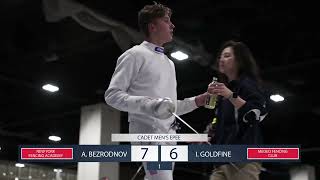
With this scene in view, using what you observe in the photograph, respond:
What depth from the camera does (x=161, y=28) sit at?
233 centimetres

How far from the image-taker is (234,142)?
2.22 m

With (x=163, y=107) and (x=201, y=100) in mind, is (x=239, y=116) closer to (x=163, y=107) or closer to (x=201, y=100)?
(x=201, y=100)

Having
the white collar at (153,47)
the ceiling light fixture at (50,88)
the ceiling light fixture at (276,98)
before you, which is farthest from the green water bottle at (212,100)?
the ceiling light fixture at (50,88)

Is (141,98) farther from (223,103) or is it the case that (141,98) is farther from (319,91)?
(319,91)

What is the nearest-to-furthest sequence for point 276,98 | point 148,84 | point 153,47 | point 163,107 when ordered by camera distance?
point 163,107, point 148,84, point 153,47, point 276,98

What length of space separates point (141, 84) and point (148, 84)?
0.03 metres

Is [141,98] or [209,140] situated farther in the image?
[209,140]

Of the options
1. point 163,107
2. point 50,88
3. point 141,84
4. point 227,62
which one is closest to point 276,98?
point 50,88

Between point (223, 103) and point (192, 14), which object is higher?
point (192, 14)

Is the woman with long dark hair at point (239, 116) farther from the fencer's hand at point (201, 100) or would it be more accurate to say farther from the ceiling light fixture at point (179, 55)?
the ceiling light fixture at point (179, 55)

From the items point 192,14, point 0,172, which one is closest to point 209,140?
point 192,14

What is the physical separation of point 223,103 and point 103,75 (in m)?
7.35

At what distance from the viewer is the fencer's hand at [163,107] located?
197 cm

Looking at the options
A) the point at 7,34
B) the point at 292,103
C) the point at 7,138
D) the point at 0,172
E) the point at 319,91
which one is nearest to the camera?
the point at 7,34
